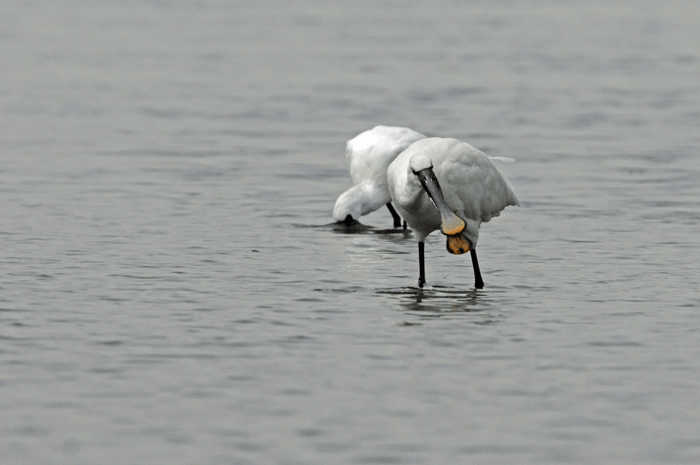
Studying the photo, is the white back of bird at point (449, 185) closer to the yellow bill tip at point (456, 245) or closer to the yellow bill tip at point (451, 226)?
the yellow bill tip at point (456, 245)

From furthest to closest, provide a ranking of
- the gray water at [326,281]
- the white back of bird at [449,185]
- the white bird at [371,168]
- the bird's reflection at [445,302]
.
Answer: the white bird at [371,168] < the white back of bird at [449,185] < the bird's reflection at [445,302] < the gray water at [326,281]

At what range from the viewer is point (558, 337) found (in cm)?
1112

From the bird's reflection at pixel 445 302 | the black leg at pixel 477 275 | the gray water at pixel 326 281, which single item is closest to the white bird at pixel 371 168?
the gray water at pixel 326 281

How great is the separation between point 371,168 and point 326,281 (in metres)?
4.49

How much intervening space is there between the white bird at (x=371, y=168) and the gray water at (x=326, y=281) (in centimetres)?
40

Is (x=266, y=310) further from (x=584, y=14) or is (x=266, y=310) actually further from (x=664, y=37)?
(x=584, y=14)

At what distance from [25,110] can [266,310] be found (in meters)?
18.0

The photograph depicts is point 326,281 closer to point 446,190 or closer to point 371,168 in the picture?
point 446,190

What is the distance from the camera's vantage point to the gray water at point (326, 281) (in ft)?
28.1

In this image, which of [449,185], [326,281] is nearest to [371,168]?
[326,281]

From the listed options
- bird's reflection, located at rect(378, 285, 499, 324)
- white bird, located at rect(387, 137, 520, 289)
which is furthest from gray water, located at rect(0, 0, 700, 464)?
white bird, located at rect(387, 137, 520, 289)

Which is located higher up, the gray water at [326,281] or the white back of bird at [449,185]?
the white back of bird at [449,185]

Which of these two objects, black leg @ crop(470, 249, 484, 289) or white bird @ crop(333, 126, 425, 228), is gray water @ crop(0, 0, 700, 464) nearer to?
black leg @ crop(470, 249, 484, 289)

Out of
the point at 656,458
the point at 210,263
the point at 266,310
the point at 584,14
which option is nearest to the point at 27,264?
the point at 210,263
